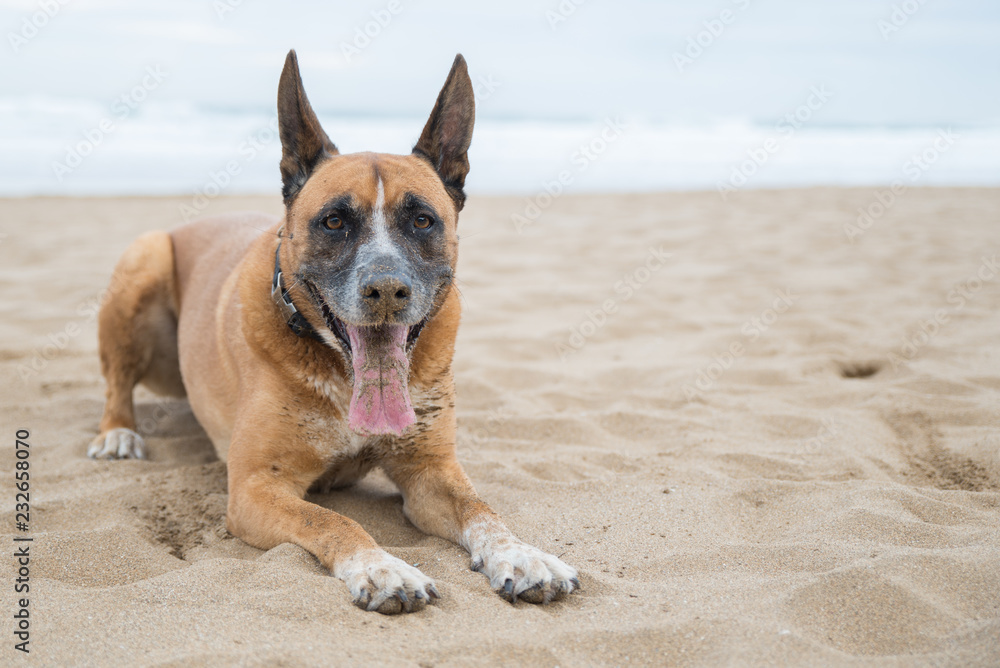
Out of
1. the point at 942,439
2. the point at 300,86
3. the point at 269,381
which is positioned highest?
the point at 300,86

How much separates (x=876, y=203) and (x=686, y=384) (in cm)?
1007

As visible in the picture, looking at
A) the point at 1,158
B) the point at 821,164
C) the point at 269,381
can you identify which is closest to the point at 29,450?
the point at 269,381

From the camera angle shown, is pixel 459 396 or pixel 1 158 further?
pixel 1 158

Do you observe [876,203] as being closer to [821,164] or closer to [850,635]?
[821,164]

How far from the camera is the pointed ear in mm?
3525

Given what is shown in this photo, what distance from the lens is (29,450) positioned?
4.12m
